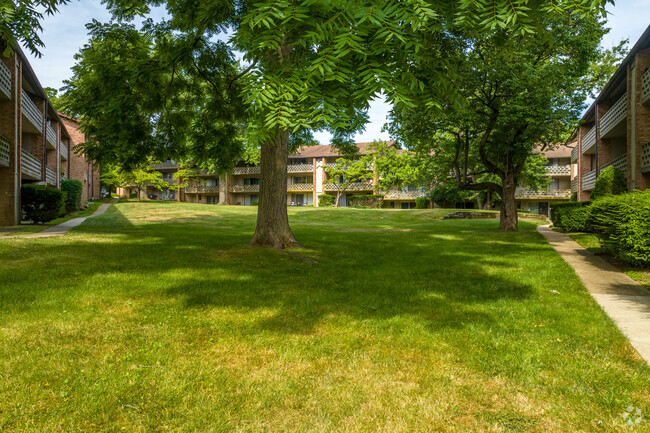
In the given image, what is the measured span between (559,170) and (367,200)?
88.6ft

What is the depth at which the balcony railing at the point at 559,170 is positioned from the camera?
52.1m

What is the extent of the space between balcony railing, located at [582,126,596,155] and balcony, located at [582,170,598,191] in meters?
1.84

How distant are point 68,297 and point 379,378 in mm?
4873

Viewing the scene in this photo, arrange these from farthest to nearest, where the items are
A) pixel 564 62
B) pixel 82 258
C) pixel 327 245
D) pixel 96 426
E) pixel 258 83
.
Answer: pixel 564 62 < pixel 327 245 < pixel 82 258 < pixel 258 83 < pixel 96 426

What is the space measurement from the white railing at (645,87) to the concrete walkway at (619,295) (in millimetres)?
9465

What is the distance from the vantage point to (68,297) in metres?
5.65

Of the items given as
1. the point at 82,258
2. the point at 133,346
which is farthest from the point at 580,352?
the point at 82,258

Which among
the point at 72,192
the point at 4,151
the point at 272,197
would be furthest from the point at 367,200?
the point at 272,197

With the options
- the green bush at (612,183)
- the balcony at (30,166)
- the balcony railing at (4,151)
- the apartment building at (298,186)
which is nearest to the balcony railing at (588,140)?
the green bush at (612,183)

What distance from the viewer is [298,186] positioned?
5881cm

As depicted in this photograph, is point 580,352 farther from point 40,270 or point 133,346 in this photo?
point 40,270

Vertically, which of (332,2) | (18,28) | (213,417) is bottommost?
(213,417)

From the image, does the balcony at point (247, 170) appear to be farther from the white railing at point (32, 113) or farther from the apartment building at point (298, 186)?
the white railing at point (32, 113)

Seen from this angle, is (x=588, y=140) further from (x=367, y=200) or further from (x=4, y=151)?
(x=4, y=151)
